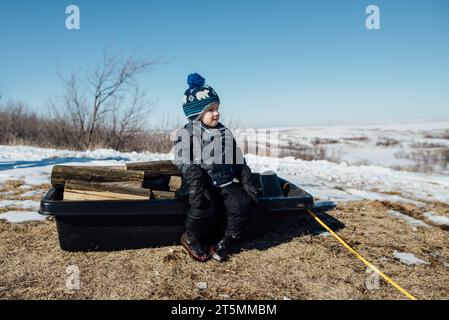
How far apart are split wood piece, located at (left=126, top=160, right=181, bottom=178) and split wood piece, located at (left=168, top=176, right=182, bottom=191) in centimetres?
12

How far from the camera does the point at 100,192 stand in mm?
2479

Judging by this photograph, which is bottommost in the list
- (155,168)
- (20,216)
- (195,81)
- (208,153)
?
(20,216)

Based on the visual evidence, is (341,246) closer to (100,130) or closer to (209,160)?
(209,160)

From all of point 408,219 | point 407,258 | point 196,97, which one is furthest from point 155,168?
point 408,219

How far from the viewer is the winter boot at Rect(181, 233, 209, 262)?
246cm

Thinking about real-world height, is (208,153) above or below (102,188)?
above

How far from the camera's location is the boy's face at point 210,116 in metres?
2.68

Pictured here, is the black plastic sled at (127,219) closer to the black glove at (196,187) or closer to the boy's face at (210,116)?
the black glove at (196,187)

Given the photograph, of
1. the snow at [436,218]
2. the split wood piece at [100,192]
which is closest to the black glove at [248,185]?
the split wood piece at [100,192]

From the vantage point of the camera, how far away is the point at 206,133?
2605 mm

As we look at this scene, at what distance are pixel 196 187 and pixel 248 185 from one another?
48 centimetres

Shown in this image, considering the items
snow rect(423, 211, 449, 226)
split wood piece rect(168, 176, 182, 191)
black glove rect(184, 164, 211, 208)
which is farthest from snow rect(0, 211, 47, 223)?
snow rect(423, 211, 449, 226)

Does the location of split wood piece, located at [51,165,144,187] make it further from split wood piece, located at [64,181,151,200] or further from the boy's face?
the boy's face

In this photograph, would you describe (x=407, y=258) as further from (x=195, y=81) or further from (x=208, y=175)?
(x=195, y=81)
